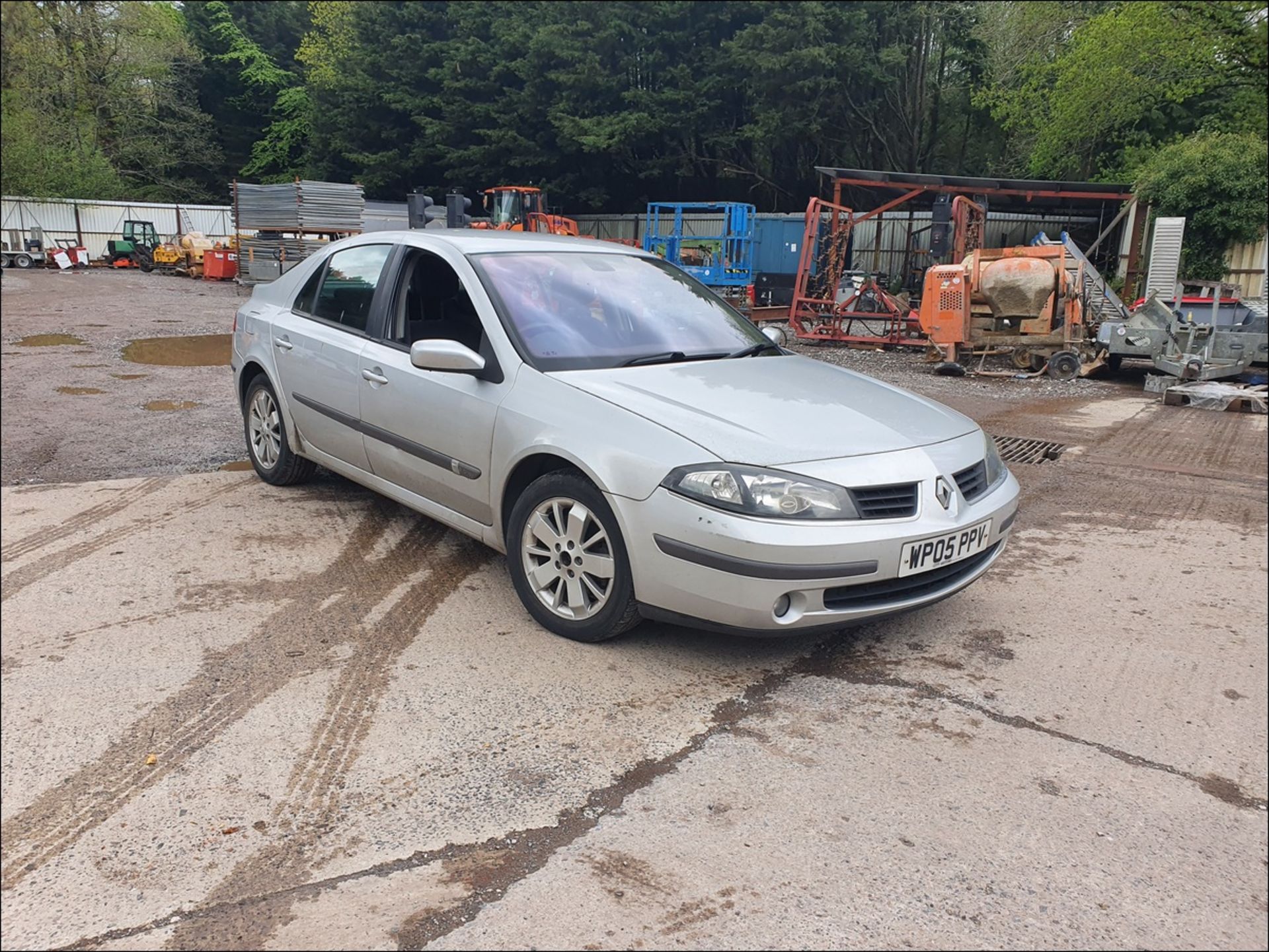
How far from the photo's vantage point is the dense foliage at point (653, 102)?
1938 cm

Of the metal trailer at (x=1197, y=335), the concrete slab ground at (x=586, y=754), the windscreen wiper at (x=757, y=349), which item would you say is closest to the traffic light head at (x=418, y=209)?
the metal trailer at (x=1197, y=335)

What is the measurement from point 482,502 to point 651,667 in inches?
40.4

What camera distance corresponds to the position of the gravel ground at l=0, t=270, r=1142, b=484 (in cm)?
636

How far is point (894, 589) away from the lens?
10.8 feet

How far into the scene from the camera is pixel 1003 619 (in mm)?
3910

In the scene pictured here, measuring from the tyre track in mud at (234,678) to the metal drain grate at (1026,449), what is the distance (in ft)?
15.0

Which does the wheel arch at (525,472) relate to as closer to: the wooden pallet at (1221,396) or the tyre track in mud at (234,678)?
the tyre track in mud at (234,678)

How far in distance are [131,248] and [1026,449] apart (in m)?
34.1

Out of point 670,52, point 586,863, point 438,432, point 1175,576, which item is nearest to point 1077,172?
point 670,52

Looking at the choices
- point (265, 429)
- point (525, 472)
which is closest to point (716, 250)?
point (265, 429)

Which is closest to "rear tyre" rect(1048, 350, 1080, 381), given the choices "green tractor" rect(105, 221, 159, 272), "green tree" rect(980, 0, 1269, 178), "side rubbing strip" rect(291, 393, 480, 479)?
"green tree" rect(980, 0, 1269, 178)

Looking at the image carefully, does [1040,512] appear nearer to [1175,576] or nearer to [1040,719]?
[1175,576]

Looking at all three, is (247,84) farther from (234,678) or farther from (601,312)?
(234,678)

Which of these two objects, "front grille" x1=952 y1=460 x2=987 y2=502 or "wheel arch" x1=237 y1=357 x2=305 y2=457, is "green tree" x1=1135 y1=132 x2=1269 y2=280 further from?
"wheel arch" x1=237 y1=357 x2=305 y2=457
